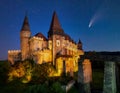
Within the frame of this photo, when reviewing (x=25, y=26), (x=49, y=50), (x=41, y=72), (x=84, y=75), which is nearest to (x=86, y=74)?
(x=84, y=75)

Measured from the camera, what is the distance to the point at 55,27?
1837 inches

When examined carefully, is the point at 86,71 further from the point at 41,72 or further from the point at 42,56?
the point at 42,56

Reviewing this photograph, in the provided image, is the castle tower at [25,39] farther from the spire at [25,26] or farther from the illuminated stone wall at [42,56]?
the illuminated stone wall at [42,56]

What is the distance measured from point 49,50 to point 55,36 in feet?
10.5

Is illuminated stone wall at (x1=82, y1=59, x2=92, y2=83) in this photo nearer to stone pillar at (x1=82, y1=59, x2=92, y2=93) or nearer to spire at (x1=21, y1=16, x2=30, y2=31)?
stone pillar at (x1=82, y1=59, x2=92, y2=93)

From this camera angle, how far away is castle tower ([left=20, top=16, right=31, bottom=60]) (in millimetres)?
44312

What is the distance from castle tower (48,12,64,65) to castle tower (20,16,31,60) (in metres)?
4.83

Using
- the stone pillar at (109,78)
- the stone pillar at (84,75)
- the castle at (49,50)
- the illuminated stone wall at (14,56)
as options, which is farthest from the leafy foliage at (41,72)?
the stone pillar at (109,78)

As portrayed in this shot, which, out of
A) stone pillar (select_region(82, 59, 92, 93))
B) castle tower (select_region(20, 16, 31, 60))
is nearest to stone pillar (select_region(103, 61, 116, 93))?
stone pillar (select_region(82, 59, 92, 93))

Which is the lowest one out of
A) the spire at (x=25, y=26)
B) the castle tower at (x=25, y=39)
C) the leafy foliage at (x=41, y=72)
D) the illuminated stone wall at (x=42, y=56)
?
the leafy foliage at (x=41, y=72)

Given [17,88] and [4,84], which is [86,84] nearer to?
[17,88]

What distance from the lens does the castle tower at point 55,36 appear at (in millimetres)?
43625

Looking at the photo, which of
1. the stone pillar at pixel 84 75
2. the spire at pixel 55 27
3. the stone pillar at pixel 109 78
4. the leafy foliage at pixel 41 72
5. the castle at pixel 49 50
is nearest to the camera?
the stone pillar at pixel 109 78

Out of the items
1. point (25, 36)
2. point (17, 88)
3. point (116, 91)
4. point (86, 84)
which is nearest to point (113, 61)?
point (116, 91)
